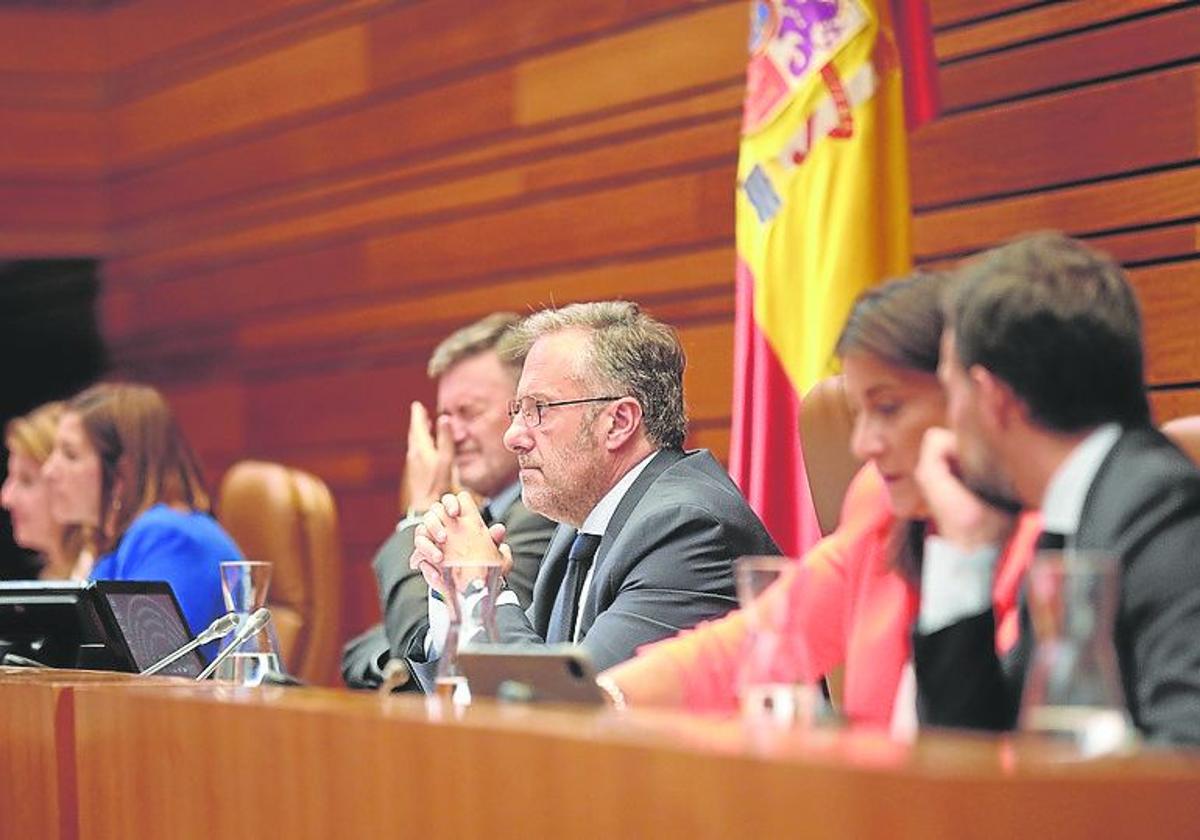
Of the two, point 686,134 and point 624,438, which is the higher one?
point 686,134

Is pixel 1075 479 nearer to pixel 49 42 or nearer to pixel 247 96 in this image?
pixel 247 96

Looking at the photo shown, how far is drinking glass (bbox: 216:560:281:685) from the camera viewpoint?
9.14ft

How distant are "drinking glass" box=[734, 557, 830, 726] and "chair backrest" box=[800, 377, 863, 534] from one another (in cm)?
122

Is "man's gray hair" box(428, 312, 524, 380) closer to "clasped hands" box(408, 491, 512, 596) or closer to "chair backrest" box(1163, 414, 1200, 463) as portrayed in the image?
"clasped hands" box(408, 491, 512, 596)

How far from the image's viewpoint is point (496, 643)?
2.52m

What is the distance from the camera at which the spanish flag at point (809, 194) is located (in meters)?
3.92

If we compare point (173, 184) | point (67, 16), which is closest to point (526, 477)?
point (173, 184)

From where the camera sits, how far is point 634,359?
346cm

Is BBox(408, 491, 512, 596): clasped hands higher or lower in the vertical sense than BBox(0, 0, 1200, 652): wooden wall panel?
lower

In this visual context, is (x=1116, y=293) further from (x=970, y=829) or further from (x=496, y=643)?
(x=496, y=643)

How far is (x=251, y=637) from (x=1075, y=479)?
4.15 feet

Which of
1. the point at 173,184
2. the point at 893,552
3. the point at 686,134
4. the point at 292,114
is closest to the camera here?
the point at 893,552

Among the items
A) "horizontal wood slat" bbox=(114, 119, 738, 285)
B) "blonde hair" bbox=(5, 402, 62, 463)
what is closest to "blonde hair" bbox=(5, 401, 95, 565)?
"blonde hair" bbox=(5, 402, 62, 463)

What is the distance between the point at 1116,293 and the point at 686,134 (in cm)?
344
